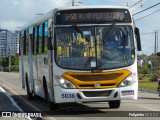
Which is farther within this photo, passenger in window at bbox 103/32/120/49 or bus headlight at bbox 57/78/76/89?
passenger in window at bbox 103/32/120/49

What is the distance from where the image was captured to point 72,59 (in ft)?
47.8

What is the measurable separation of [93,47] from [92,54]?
246 millimetres

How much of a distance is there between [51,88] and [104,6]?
3.17m

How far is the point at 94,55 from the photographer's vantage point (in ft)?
47.9

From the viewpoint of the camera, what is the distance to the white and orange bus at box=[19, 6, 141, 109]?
14.4 meters

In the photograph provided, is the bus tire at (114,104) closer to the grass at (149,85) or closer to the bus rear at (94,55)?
the bus rear at (94,55)

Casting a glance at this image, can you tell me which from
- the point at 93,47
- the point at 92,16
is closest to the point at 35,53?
the point at 92,16

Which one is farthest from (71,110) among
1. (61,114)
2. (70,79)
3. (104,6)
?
(104,6)

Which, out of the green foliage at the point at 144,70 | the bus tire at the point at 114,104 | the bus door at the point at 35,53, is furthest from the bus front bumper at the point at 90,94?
the green foliage at the point at 144,70

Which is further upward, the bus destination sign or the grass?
the bus destination sign

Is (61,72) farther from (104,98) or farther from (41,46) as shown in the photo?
(41,46)

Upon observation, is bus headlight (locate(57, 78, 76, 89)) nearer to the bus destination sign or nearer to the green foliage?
the bus destination sign

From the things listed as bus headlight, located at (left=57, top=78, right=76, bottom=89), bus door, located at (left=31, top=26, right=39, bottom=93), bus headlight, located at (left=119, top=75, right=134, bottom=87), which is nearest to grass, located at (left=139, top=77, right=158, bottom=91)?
bus door, located at (left=31, top=26, right=39, bottom=93)

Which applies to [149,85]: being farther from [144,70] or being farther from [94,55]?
[94,55]
